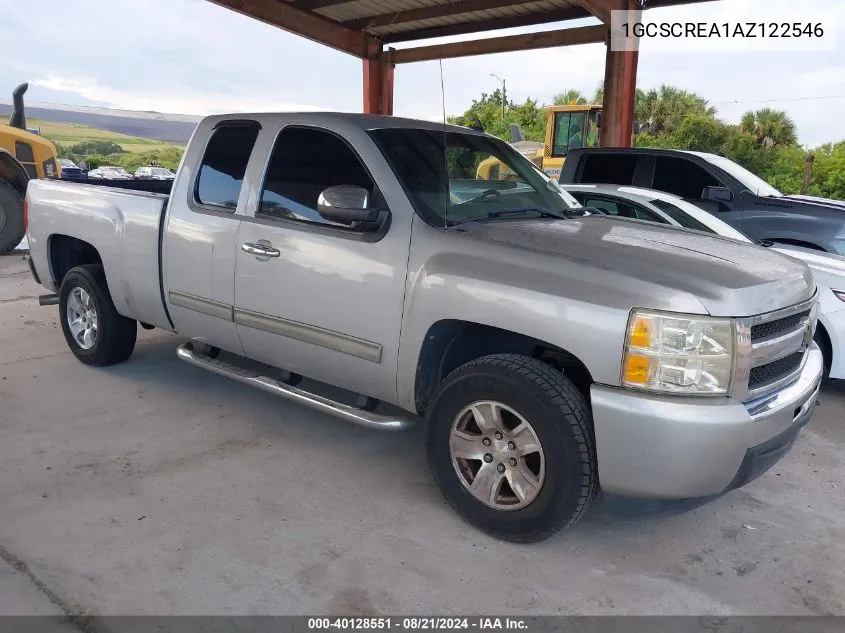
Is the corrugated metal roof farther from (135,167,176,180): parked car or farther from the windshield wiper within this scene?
the windshield wiper

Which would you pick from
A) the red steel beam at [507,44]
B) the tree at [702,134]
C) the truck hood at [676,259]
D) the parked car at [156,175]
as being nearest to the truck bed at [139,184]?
the parked car at [156,175]

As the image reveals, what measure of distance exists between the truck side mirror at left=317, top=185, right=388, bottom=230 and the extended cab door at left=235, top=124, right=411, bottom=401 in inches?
5.0

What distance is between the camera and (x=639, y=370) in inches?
104

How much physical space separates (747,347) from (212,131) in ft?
10.7

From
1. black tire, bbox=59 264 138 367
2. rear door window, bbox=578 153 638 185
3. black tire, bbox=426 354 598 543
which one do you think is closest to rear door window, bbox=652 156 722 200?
rear door window, bbox=578 153 638 185

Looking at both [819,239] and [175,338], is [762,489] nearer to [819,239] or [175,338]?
[819,239]

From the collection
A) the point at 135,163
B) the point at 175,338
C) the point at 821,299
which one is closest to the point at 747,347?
the point at 821,299

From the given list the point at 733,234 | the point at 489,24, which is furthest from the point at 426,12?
the point at 733,234

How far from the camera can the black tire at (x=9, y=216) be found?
10.5 m

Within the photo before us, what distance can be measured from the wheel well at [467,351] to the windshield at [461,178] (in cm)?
52

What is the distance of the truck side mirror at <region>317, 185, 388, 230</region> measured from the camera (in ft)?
10.7

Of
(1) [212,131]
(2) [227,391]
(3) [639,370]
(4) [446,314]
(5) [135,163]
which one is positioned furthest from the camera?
(5) [135,163]

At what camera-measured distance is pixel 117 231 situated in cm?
466

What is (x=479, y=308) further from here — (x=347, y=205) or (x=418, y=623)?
(x=418, y=623)
